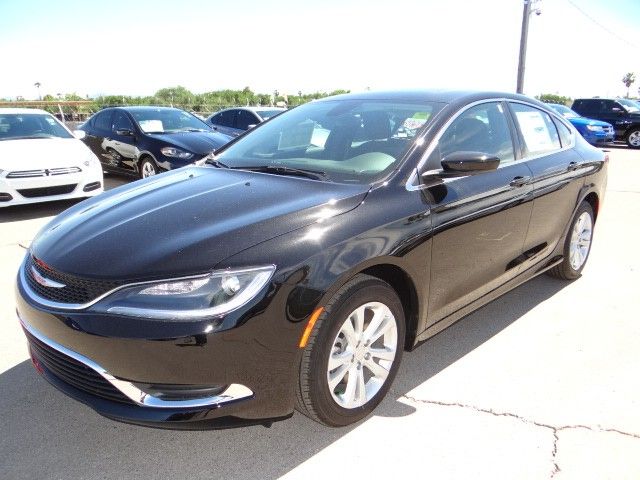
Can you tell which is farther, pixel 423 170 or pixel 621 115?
pixel 621 115

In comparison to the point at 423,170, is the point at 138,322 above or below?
below

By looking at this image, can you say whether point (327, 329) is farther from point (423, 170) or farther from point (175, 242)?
point (423, 170)

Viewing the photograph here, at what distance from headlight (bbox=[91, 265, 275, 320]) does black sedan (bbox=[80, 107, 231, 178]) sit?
5.92 meters

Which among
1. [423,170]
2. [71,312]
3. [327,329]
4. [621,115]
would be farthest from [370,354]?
[621,115]

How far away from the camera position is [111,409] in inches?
81.8

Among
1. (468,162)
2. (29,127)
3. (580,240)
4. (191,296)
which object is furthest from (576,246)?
(29,127)

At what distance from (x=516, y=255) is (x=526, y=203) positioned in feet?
1.16

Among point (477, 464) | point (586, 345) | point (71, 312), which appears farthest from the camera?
point (586, 345)

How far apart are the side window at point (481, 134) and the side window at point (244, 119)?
9.12 metres

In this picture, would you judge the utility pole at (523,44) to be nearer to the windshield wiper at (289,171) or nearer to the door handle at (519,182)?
the door handle at (519,182)

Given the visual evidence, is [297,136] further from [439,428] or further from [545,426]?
[545,426]

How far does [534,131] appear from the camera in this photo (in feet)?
12.4

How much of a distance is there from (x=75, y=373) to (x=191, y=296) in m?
0.67

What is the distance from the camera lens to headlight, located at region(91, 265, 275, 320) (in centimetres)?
199
